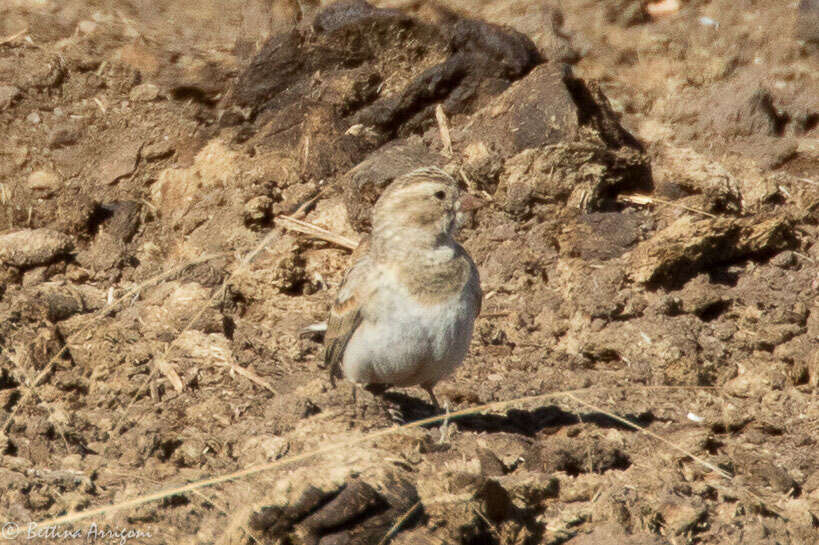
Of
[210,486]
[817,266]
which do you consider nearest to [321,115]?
[817,266]

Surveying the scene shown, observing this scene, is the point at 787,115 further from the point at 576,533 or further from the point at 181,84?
the point at 576,533

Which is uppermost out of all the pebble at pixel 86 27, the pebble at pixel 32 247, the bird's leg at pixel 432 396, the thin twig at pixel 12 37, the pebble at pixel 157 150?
the thin twig at pixel 12 37

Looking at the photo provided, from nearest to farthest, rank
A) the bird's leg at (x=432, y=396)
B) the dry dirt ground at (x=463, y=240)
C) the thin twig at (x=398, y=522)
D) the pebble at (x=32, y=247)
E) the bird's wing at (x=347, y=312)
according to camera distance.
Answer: the thin twig at (x=398, y=522)
the dry dirt ground at (x=463, y=240)
the bird's wing at (x=347, y=312)
the bird's leg at (x=432, y=396)
the pebble at (x=32, y=247)

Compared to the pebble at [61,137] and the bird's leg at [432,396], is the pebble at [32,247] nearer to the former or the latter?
the pebble at [61,137]

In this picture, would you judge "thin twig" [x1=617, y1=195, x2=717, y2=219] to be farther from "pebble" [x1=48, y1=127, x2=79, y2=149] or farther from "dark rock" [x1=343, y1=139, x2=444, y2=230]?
"pebble" [x1=48, y1=127, x2=79, y2=149]

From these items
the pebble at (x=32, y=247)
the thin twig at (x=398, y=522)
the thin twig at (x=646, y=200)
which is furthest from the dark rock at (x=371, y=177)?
the thin twig at (x=398, y=522)
